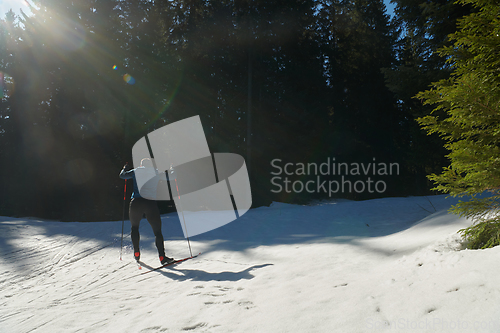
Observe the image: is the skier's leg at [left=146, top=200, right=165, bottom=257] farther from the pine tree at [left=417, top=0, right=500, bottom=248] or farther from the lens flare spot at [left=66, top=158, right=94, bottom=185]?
the lens flare spot at [left=66, top=158, right=94, bottom=185]

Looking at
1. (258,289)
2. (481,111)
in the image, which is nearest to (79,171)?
(258,289)

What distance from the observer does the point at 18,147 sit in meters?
21.2

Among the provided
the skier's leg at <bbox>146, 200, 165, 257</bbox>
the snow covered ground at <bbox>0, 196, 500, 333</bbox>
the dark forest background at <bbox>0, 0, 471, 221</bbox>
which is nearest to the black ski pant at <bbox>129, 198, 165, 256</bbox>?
the skier's leg at <bbox>146, 200, 165, 257</bbox>

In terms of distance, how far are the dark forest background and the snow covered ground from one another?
42.8 ft

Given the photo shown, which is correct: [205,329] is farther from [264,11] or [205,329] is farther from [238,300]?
[264,11]

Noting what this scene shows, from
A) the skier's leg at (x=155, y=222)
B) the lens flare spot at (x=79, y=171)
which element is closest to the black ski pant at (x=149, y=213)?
the skier's leg at (x=155, y=222)

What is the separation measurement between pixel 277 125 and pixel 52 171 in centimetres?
1646

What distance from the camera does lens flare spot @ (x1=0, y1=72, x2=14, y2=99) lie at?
71.3ft

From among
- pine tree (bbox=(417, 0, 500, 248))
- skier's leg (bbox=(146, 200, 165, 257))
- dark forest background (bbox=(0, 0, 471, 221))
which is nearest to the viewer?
pine tree (bbox=(417, 0, 500, 248))

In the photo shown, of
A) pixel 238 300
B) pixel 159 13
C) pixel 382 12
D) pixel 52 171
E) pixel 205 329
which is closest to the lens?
pixel 205 329

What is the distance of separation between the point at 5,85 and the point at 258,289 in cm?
2813

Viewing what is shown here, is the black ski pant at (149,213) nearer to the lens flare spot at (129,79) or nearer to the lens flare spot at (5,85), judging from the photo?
the lens flare spot at (129,79)

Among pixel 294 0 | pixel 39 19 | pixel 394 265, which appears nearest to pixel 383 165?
pixel 294 0

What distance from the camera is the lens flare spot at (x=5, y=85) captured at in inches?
A: 856
